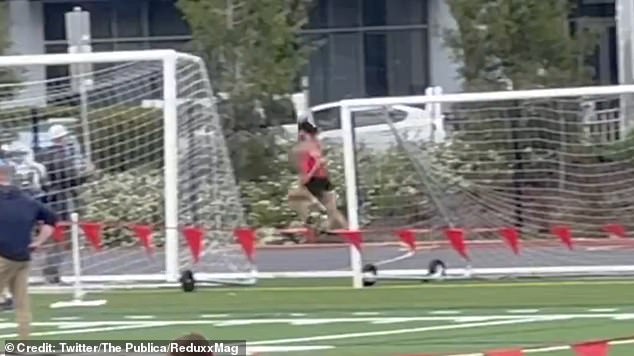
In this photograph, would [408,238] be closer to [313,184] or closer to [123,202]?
[313,184]

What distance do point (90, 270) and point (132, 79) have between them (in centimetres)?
233

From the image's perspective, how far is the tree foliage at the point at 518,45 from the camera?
98.1 feet

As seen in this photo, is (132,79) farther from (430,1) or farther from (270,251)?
(430,1)

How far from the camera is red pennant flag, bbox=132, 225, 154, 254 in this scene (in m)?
21.9

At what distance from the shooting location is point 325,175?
23703 mm

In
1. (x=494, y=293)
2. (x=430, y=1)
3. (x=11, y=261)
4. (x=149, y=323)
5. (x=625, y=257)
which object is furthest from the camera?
(x=430, y=1)

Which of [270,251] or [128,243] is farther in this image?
[270,251]

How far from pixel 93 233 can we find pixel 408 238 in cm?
353

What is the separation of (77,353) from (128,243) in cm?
837

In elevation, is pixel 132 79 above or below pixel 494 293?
above

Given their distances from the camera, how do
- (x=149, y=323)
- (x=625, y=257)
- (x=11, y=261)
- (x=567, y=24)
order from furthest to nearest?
(x=567, y=24) → (x=625, y=257) → (x=149, y=323) → (x=11, y=261)

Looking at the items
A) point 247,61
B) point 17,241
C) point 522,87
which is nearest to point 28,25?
Result: point 247,61

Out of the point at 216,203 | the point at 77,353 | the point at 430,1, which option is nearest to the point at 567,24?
the point at 216,203

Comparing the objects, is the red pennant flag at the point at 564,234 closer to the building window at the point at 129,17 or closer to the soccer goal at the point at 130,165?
the soccer goal at the point at 130,165
